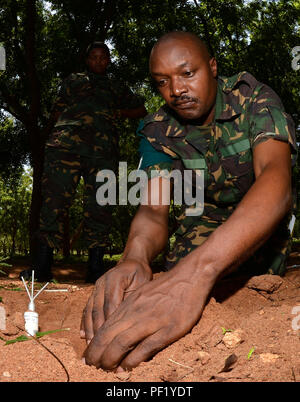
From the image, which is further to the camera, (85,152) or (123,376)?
(85,152)

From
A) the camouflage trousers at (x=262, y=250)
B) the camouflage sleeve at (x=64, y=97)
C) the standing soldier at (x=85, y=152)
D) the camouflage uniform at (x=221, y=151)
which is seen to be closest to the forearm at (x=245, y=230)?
the camouflage uniform at (x=221, y=151)

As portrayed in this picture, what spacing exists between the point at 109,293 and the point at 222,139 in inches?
48.3

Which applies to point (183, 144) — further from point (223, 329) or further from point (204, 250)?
point (223, 329)

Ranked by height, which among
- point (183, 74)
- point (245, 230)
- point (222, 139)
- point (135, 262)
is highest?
point (183, 74)

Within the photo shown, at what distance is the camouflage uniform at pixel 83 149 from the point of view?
3.90 m

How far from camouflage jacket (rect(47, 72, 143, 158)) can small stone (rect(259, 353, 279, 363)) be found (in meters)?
3.06

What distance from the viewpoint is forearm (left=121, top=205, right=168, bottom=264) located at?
6.53ft

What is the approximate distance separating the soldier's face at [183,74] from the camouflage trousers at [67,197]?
1.89 meters

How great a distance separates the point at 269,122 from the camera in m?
2.05

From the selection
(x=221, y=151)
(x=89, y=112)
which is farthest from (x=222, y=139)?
(x=89, y=112)

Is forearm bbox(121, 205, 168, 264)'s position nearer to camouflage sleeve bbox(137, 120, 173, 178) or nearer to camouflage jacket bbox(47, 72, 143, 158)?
camouflage sleeve bbox(137, 120, 173, 178)

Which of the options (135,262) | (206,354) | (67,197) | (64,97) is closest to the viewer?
(206,354)

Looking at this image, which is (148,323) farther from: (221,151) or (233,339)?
(221,151)

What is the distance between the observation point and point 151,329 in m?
1.40
